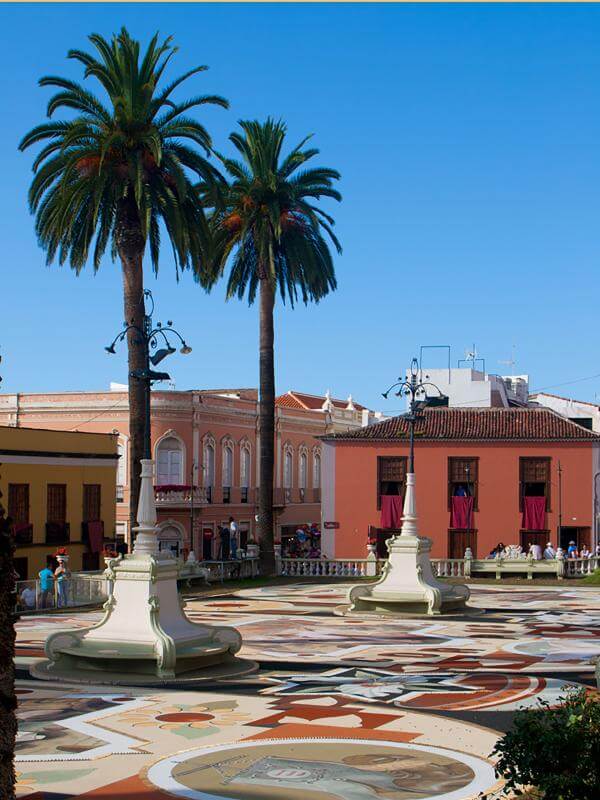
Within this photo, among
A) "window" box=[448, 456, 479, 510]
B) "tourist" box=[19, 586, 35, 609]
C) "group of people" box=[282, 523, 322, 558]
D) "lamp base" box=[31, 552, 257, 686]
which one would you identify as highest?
"window" box=[448, 456, 479, 510]

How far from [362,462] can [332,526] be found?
2981 millimetres

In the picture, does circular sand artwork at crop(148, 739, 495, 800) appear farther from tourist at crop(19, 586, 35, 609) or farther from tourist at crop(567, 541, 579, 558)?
tourist at crop(567, 541, 579, 558)

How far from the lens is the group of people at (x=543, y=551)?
4091cm

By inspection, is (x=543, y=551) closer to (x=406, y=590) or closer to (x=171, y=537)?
(x=171, y=537)

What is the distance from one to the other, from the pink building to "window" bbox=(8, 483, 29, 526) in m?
12.0

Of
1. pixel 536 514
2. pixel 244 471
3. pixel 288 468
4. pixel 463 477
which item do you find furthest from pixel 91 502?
pixel 288 468

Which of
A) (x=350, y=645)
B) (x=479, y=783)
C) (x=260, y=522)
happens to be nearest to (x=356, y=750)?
(x=479, y=783)

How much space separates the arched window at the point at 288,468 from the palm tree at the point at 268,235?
2488 centimetres

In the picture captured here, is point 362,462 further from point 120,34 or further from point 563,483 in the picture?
point 120,34

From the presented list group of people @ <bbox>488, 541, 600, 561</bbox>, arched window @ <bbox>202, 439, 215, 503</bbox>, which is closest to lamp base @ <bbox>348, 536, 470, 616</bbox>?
group of people @ <bbox>488, 541, 600, 561</bbox>

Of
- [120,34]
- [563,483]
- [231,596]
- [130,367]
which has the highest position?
[120,34]

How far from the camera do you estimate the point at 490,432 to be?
4781cm

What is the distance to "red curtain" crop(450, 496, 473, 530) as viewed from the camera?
155 ft

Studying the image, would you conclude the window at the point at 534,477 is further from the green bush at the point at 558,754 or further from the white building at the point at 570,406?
the green bush at the point at 558,754
